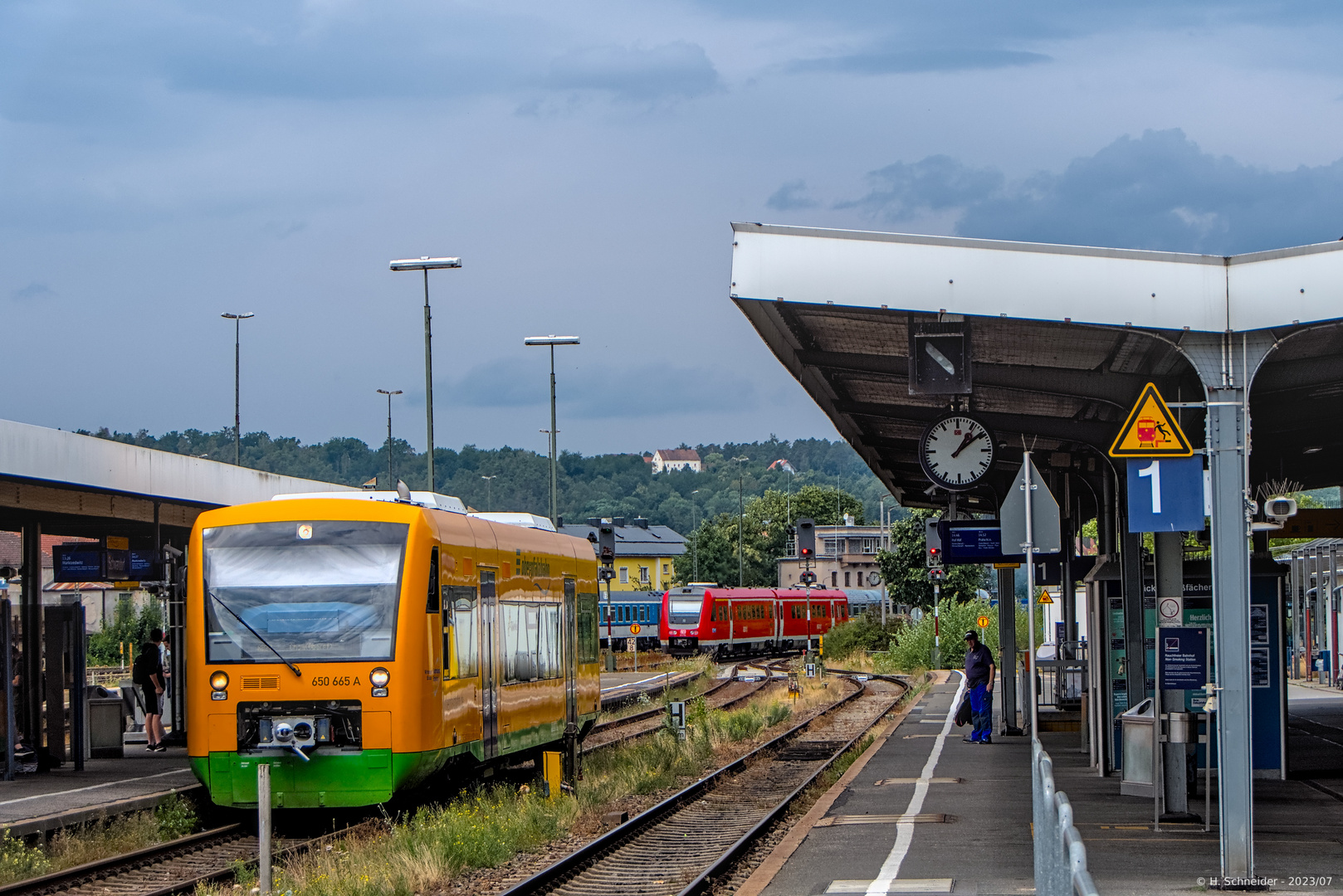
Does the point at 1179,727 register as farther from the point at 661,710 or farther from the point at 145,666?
the point at 661,710

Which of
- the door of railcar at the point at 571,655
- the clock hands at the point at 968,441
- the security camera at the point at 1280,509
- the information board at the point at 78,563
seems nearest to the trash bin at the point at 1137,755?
the security camera at the point at 1280,509

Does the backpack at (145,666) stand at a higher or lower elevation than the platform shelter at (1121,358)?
lower

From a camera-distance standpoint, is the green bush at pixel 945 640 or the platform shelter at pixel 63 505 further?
the green bush at pixel 945 640

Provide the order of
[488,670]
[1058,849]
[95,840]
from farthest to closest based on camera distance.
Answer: [488,670] → [95,840] → [1058,849]

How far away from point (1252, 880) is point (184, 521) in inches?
765

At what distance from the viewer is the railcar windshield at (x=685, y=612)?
64.5 metres

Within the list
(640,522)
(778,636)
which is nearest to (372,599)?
(778,636)

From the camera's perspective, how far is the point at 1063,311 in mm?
10727

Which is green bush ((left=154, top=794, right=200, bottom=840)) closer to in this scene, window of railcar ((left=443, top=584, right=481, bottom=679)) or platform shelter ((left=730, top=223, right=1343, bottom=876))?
window of railcar ((left=443, top=584, right=481, bottom=679))

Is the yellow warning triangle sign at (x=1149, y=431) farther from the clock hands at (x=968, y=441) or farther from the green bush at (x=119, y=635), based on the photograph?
the green bush at (x=119, y=635)

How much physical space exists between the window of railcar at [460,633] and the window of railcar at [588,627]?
5125 millimetres

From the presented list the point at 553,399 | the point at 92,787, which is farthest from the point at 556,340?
the point at 92,787

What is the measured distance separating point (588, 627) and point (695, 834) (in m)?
6.13

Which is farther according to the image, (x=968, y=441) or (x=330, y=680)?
(x=968, y=441)
